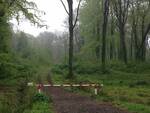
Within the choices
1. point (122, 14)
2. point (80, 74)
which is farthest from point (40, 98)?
point (122, 14)

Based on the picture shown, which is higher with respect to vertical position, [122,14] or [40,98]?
[122,14]

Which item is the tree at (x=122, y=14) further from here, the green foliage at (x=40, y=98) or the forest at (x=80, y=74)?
the green foliage at (x=40, y=98)

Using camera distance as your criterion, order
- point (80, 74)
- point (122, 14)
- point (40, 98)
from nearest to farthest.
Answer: point (40, 98) → point (80, 74) → point (122, 14)

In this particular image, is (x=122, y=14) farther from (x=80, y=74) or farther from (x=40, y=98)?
(x=40, y=98)

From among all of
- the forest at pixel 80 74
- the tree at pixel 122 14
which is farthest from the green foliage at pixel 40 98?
the tree at pixel 122 14

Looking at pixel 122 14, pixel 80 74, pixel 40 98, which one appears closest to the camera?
pixel 40 98

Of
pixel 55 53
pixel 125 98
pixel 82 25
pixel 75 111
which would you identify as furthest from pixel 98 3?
pixel 55 53

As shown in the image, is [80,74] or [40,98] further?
[80,74]

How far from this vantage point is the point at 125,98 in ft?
69.1

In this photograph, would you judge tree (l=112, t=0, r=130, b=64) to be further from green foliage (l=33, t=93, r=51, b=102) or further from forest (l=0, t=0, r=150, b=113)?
green foliage (l=33, t=93, r=51, b=102)

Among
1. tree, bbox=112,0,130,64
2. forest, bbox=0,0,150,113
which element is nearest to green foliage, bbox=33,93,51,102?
forest, bbox=0,0,150,113

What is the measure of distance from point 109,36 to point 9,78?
3519 centimetres

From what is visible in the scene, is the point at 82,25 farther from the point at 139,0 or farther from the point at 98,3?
the point at 139,0

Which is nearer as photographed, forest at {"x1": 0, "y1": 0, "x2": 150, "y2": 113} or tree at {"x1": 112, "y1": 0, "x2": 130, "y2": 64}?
forest at {"x1": 0, "y1": 0, "x2": 150, "y2": 113}
